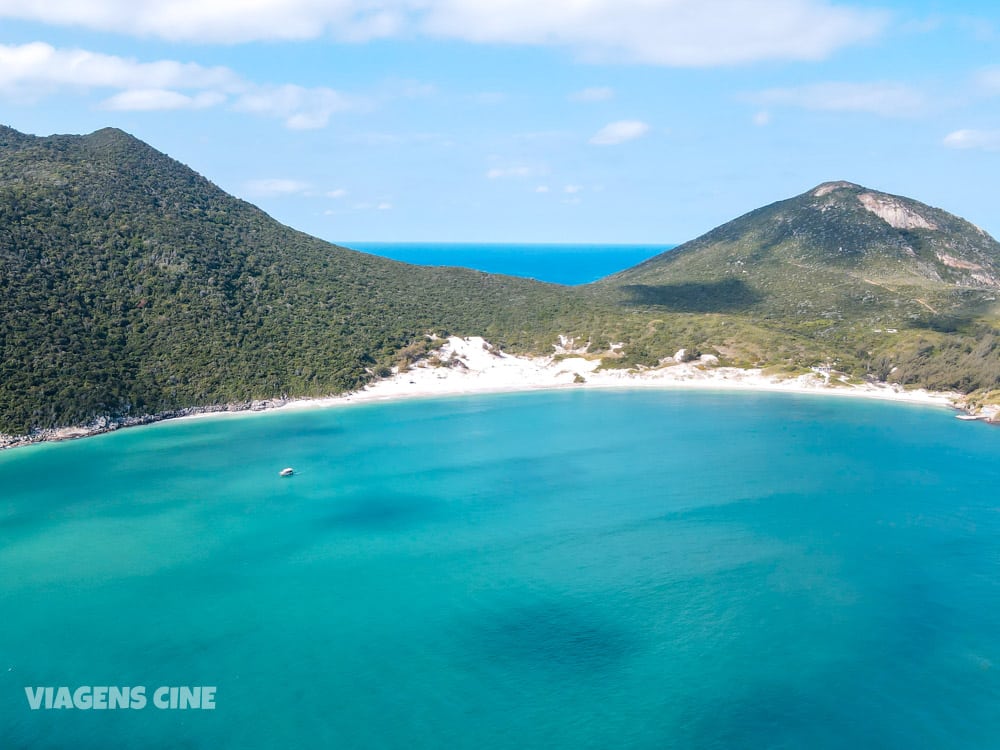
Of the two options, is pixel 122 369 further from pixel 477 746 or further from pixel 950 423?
pixel 950 423

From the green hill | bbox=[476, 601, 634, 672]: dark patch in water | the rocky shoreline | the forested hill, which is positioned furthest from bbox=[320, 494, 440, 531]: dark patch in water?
the green hill

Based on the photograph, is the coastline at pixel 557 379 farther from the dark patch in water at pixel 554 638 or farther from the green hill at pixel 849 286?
the dark patch in water at pixel 554 638

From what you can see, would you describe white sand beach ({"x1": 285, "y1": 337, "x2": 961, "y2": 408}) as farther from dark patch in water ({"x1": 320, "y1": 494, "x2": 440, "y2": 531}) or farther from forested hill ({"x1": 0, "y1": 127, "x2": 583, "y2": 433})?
dark patch in water ({"x1": 320, "y1": 494, "x2": 440, "y2": 531})

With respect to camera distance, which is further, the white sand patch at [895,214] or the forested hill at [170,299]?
the white sand patch at [895,214]

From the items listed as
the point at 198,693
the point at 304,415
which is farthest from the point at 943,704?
the point at 304,415

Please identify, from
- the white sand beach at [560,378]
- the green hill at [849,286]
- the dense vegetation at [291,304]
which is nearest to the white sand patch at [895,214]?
the green hill at [849,286]

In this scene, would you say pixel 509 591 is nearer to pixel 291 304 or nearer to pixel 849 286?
pixel 291 304

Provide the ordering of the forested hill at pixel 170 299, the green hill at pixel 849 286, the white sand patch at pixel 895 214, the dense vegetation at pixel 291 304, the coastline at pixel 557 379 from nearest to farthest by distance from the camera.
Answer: the forested hill at pixel 170 299 < the dense vegetation at pixel 291 304 < the coastline at pixel 557 379 < the green hill at pixel 849 286 < the white sand patch at pixel 895 214
